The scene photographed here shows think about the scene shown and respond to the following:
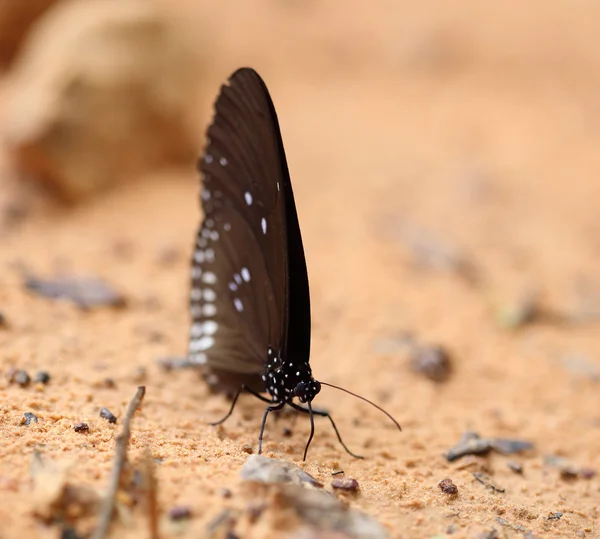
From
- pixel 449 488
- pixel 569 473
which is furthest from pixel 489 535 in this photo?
pixel 569 473

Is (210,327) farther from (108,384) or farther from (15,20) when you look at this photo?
(15,20)

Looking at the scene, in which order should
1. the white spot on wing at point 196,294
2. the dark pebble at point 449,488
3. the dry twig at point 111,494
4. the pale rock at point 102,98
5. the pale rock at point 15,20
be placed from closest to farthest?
the dry twig at point 111,494
the dark pebble at point 449,488
the white spot on wing at point 196,294
the pale rock at point 102,98
the pale rock at point 15,20

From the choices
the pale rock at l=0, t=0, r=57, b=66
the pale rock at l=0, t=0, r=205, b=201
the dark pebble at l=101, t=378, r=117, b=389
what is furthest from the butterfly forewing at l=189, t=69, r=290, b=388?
the pale rock at l=0, t=0, r=57, b=66

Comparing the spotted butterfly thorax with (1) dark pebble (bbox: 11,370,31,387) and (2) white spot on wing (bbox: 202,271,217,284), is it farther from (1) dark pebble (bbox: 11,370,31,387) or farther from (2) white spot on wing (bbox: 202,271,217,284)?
(1) dark pebble (bbox: 11,370,31,387)

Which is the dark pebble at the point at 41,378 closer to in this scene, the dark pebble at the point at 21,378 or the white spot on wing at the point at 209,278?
the dark pebble at the point at 21,378

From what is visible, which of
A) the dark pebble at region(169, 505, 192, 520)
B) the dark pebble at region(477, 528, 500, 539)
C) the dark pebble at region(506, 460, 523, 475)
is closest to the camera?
the dark pebble at region(169, 505, 192, 520)

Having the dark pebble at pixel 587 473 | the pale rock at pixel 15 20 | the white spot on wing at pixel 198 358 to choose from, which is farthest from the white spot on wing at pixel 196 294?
the pale rock at pixel 15 20

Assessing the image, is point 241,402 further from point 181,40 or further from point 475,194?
point 181,40

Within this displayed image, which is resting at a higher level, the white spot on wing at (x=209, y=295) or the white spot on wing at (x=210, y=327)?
the white spot on wing at (x=209, y=295)
